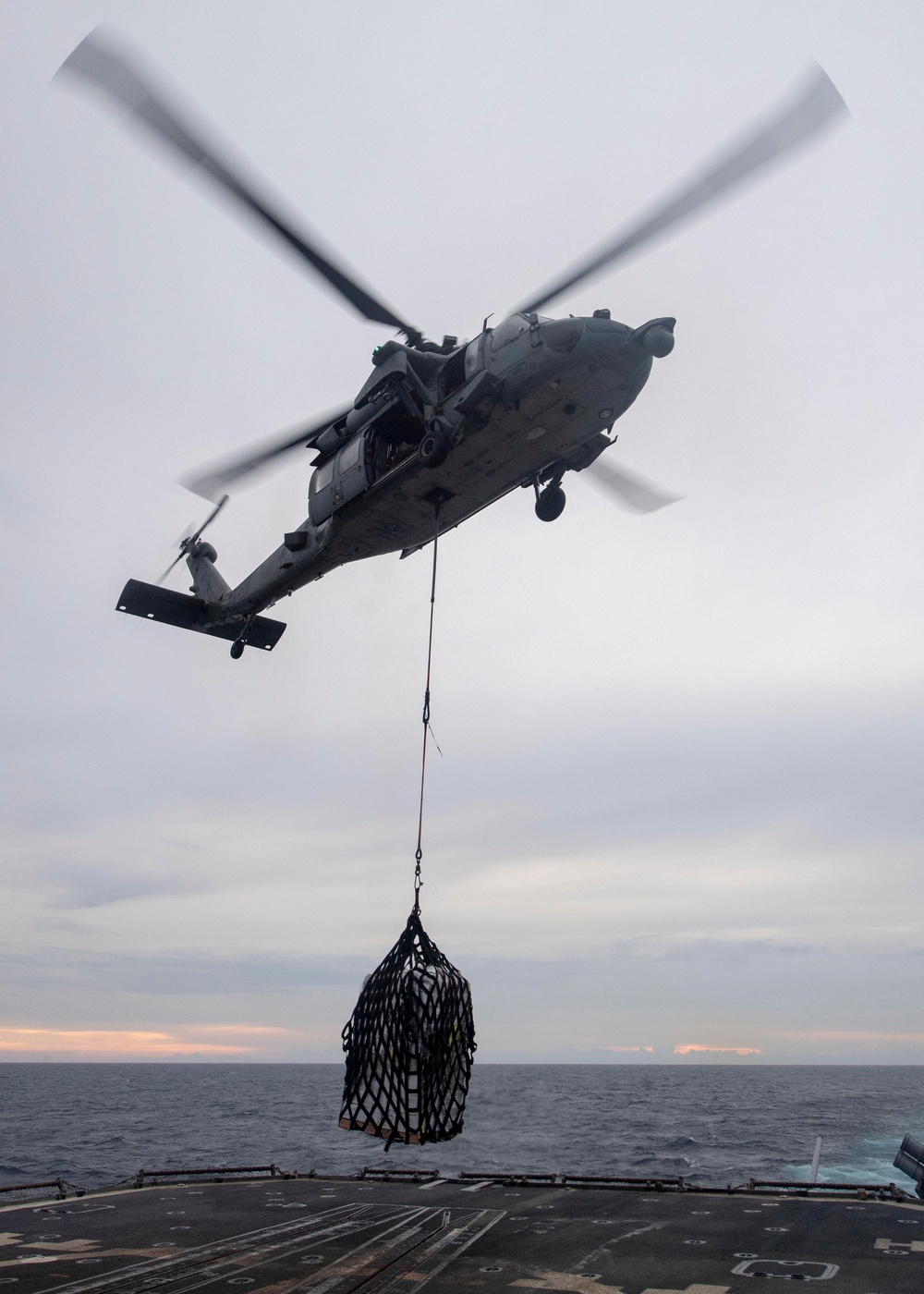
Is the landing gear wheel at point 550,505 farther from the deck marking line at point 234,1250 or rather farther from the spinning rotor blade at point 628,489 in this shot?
the deck marking line at point 234,1250

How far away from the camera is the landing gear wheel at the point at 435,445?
15.0 meters

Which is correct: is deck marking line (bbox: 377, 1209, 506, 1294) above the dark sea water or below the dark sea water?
above

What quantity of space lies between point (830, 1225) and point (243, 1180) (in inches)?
652

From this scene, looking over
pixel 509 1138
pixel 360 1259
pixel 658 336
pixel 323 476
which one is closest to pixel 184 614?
pixel 323 476

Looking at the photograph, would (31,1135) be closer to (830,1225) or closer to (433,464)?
(830,1225)

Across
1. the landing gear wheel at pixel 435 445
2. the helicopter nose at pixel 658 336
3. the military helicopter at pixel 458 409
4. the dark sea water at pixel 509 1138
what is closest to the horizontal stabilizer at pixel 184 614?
the military helicopter at pixel 458 409

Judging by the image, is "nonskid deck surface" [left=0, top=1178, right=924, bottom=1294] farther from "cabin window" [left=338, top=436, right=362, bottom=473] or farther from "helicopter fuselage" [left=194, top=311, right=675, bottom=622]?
"cabin window" [left=338, top=436, right=362, bottom=473]

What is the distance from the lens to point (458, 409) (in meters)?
14.8

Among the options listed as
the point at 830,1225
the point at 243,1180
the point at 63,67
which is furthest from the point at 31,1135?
the point at 63,67

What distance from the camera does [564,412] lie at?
14586mm

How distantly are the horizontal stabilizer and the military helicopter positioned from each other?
2.37 meters

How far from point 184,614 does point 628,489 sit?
10.6 metres

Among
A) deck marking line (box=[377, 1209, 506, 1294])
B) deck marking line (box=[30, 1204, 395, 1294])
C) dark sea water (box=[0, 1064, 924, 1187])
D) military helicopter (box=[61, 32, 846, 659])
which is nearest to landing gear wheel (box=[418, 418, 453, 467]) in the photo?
military helicopter (box=[61, 32, 846, 659])

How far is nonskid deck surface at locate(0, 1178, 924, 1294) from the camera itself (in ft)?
47.0
